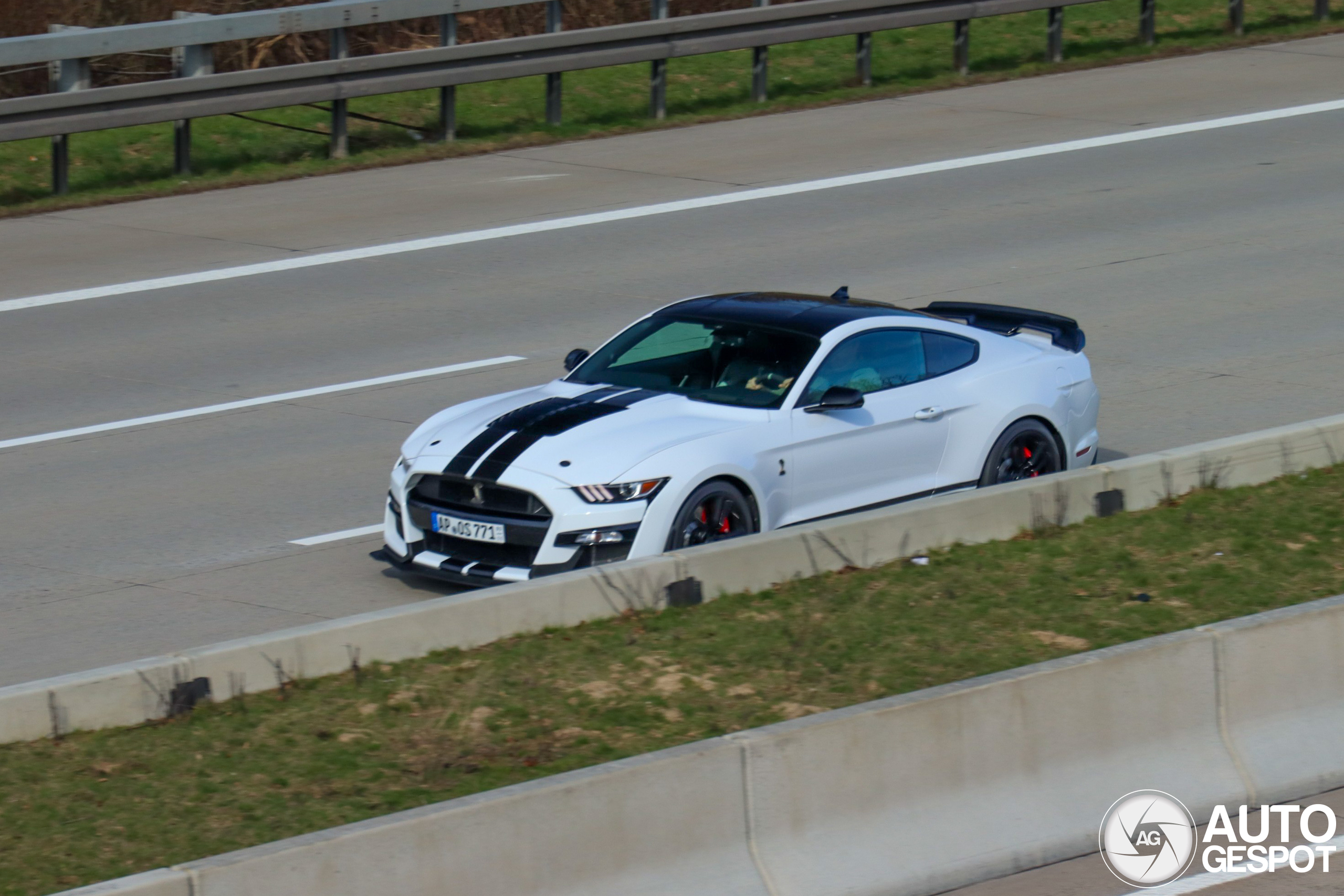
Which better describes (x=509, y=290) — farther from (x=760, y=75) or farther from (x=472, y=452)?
(x=760, y=75)

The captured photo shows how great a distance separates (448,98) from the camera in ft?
71.3

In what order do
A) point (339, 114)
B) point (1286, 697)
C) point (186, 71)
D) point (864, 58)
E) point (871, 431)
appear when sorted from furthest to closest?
point (864, 58) → point (339, 114) → point (186, 71) → point (871, 431) → point (1286, 697)

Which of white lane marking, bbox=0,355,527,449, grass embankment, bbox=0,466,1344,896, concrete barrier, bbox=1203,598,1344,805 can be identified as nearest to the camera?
grass embankment, bbox=0,466,1344,896

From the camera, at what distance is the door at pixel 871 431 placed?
34.0 ft

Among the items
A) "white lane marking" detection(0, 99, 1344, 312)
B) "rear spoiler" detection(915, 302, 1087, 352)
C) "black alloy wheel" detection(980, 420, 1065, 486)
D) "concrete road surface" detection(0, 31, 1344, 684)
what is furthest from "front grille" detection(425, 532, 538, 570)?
"white lane marking" detection(0, 99, 1344, 312)

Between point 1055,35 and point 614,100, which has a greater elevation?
point 1055,35

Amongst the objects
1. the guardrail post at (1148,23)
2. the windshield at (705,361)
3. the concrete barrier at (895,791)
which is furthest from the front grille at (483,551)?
the guardrail post at (1148,23)

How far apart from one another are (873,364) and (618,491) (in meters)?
2.00

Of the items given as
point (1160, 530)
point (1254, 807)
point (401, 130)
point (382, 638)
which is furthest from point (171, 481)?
point (401, 130)

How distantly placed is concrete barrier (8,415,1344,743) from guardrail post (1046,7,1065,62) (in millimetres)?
14588

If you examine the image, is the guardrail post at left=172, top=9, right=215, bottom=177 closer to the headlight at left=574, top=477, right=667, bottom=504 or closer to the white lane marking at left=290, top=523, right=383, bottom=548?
the white lane marking at left=290, top=523, right=383, bottom=548

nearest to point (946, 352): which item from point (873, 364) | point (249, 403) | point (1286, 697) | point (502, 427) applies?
point (873, 364)

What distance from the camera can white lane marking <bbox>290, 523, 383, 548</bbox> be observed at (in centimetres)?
1084

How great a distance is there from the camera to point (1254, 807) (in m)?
7.41
